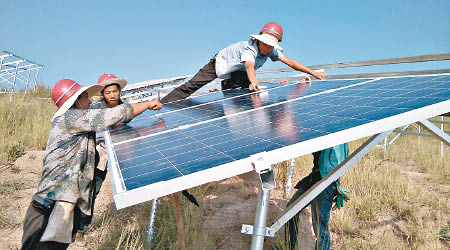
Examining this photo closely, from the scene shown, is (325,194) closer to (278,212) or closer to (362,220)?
(278,212)

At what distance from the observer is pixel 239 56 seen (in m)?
6.27

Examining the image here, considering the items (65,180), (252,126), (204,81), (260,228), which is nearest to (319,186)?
(260,228)

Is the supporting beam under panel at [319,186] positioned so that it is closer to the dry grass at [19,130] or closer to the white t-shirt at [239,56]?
the white t-shirt at [239,56]

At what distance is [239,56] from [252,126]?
10.8 feet

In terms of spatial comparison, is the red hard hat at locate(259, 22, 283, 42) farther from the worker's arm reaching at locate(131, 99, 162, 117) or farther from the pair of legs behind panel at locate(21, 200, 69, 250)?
the pair of legs behind panel at locate(21, 200, 69, 250)

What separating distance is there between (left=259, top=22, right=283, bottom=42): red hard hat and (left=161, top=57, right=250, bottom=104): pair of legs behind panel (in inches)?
44.1

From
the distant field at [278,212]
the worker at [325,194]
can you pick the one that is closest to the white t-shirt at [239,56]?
the worker at [325,194]

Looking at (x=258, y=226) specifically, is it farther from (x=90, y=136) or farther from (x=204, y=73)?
(x=204, y=73)

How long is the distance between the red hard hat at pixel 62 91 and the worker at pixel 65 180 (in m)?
0.18

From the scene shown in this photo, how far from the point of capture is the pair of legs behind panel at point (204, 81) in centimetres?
697

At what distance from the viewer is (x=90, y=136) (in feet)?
13.3

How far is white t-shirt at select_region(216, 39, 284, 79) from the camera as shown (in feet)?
19.8

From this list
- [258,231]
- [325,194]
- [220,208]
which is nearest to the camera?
[258,231]

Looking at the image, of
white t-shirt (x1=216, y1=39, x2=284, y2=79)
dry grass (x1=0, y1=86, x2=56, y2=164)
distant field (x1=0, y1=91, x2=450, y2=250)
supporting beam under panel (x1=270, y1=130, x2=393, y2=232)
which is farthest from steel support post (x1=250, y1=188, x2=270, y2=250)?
dry grass (x1=0, y1=86, x2=56, y2=164)
